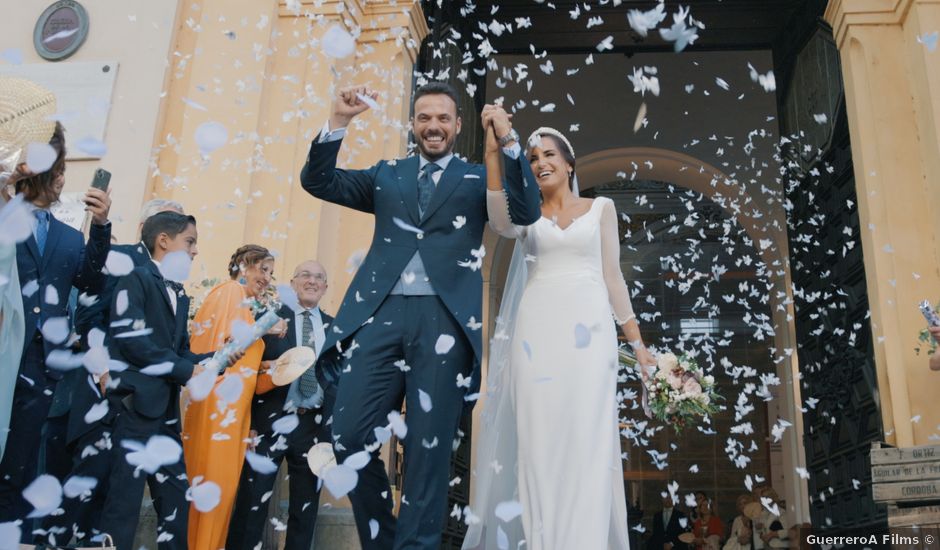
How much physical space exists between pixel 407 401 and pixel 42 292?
158cm

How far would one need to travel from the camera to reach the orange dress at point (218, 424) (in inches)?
179

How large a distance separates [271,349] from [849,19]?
495 cm

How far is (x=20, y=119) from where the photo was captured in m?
3.13

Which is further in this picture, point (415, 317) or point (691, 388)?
point (691, 388)

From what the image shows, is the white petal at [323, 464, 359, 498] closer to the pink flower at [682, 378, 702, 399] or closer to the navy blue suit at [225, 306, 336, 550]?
the navy blue suit at [225, 306, 336, 550]

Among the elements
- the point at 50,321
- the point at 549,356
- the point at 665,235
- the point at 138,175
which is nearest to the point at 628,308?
the point at 549,356

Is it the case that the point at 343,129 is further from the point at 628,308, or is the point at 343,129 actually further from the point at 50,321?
the point at 628,308

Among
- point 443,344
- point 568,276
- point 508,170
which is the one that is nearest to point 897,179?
point 568,276

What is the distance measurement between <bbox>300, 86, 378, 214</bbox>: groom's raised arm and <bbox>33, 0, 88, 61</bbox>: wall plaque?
209 inches

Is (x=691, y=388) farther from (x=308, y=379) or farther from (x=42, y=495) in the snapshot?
(x=42, y=495)

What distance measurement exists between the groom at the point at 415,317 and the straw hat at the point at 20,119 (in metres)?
0.92

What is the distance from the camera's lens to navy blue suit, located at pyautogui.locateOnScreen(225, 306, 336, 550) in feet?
15.8

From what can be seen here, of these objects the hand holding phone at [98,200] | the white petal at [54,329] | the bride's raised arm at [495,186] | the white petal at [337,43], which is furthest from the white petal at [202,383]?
the white petal at [337,43]

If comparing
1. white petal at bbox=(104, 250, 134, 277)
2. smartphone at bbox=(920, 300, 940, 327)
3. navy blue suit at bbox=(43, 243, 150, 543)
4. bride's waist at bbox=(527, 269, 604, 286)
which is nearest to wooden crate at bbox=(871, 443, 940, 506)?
smartphone at bbox=(920, 300, 940, 327)
